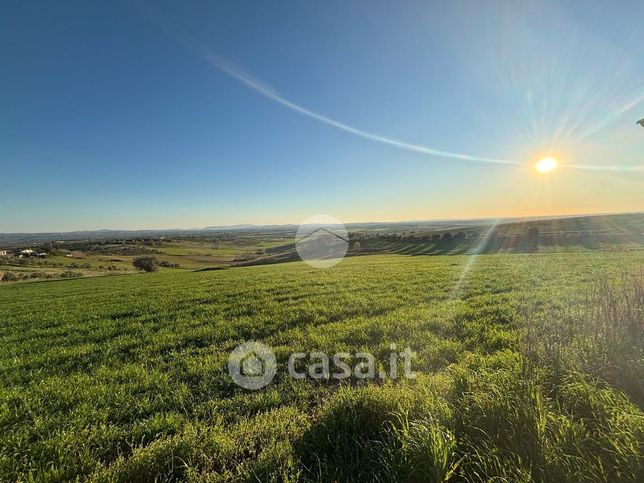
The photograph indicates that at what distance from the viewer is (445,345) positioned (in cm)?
707

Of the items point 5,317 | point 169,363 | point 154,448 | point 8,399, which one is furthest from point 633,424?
point 5,317

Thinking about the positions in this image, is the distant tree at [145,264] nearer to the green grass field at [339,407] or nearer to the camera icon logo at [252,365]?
the green grass field at [339,407]

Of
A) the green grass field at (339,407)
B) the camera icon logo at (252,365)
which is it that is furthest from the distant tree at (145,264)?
the camera icon logo at (252,365)

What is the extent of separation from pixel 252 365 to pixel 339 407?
10.3ft

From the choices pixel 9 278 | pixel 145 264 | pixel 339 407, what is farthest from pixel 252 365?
pixel 145 264

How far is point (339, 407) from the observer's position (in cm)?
402

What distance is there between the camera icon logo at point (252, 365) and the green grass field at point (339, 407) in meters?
0.22

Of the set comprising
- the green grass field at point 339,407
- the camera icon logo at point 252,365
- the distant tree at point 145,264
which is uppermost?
the green grass field at point 339,407

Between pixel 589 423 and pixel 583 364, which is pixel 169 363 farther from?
pixel 583 364

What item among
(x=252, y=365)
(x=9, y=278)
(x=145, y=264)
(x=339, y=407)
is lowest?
(x=145, y=264)

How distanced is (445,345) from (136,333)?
31.3ft

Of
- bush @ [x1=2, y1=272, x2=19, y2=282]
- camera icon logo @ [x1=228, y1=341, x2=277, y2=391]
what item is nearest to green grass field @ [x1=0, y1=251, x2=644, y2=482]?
camera icon logo @ [x1=228, y1=341, x2=277, y2=391]

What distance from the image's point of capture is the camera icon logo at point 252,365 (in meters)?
5.82

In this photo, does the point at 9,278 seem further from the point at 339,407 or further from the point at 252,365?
the point at 339,407
